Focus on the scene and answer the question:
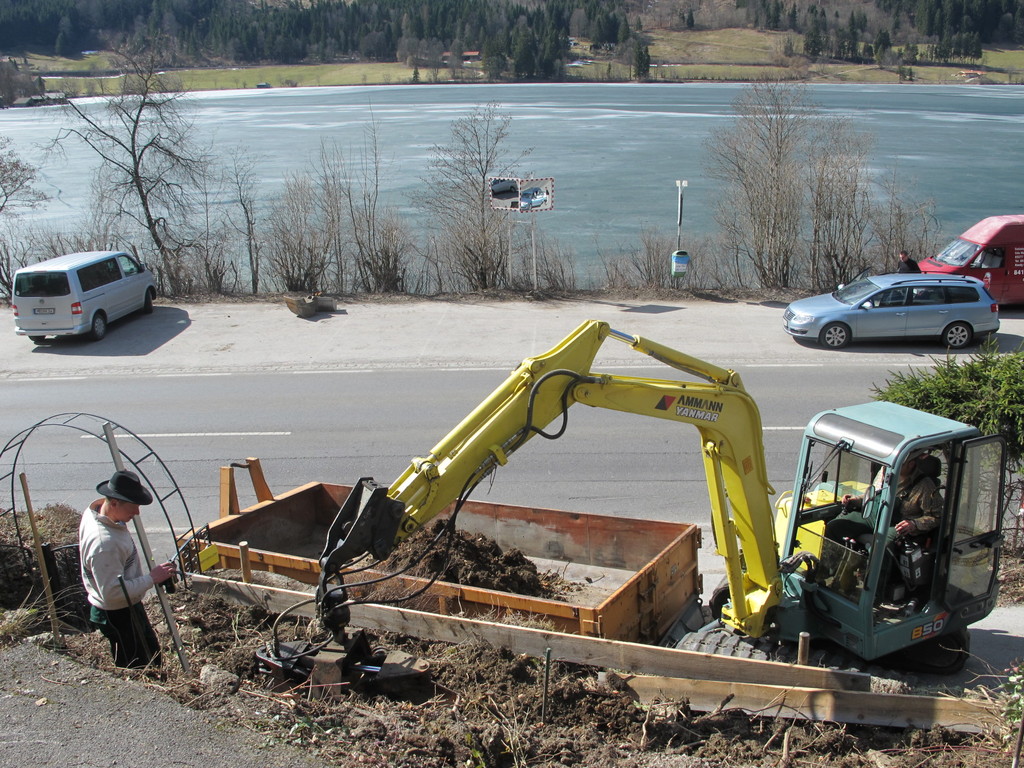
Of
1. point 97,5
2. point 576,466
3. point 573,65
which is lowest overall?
point 576,466

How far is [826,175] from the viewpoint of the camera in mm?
24516

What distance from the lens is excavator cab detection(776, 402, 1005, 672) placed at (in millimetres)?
6453

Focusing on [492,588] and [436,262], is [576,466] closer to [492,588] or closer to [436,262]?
[492,588]

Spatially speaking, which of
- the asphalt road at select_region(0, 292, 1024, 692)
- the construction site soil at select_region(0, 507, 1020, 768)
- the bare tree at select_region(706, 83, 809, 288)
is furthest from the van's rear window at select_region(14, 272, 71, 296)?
the bare tree at select_region(706, 83, 809, 288)

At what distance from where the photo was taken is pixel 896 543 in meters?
6.61

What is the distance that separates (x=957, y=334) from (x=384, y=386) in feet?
37.7

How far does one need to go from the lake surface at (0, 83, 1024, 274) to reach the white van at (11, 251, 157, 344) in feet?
46.0

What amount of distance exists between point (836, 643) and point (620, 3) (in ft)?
497

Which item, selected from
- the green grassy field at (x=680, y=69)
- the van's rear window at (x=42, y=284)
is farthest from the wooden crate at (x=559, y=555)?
the green grassy field at (x=680, y=69)

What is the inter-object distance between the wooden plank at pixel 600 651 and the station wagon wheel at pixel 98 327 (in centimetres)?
1443

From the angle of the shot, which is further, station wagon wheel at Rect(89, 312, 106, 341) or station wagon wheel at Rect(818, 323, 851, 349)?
station wagon wheel at Rect(89, 312, 106, 341)

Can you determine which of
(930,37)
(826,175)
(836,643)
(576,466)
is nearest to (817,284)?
(826,175)

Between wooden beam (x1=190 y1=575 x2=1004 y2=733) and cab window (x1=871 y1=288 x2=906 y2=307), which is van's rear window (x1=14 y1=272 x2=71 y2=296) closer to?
wooden beam (x1=190 y1=575 x2=1004 y2=733)

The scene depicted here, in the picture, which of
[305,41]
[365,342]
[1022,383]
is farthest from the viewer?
[305,41]
